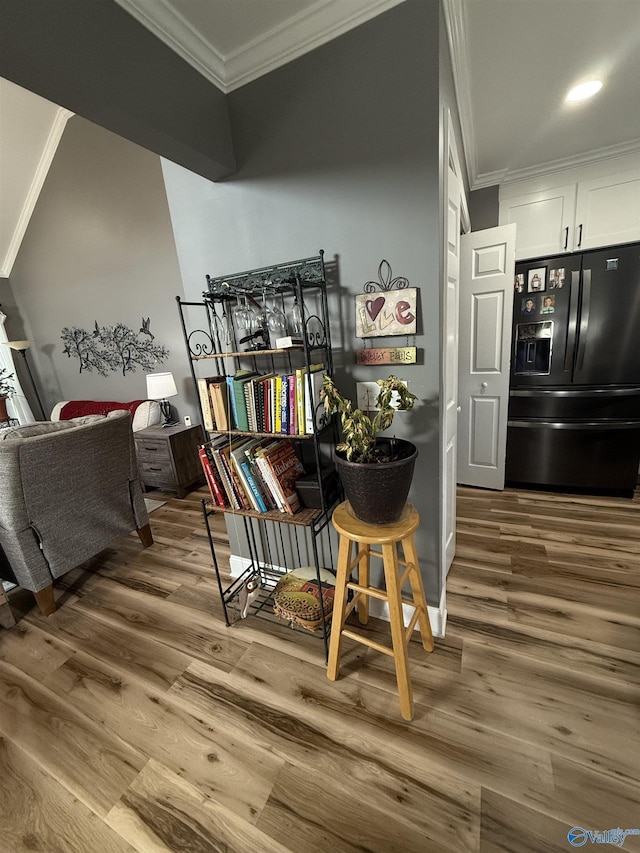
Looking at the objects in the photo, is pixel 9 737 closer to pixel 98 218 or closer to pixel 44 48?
pixel 44 48

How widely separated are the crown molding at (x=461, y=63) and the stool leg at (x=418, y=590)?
1.84m

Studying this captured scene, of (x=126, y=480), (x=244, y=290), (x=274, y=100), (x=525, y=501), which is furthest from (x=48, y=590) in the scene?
(x=525, y=501)

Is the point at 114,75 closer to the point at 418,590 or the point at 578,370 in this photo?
the point at 418,590

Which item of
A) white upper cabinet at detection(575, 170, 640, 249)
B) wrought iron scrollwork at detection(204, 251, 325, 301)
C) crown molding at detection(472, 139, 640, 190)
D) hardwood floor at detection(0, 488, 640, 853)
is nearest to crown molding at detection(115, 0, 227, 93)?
wrought iron scrollwork at detection(204, 251, 325, 301)

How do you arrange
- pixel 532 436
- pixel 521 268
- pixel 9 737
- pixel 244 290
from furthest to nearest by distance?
pixel 532 436
pixel 521 268
pixel 244 290
pixel 9 737

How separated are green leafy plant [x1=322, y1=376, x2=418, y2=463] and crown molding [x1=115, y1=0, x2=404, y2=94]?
123 centimetres

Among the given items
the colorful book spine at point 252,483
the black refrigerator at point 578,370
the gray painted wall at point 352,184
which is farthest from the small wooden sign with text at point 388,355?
the black refrigerator at point 578,370

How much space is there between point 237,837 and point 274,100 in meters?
2.50

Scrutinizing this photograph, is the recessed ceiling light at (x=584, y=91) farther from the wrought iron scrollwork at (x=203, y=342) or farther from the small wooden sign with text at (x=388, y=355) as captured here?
the wrought iron scrollwork at (x=203, y=342)

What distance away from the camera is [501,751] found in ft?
3.58

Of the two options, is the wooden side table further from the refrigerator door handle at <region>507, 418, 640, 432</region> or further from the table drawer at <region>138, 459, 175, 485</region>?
the refrigerator door handle at <region>507, 418, 640, 432</region>

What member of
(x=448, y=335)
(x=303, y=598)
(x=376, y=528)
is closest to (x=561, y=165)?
(x=448, y=335)

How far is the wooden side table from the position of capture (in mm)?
3059

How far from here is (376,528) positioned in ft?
3.78
